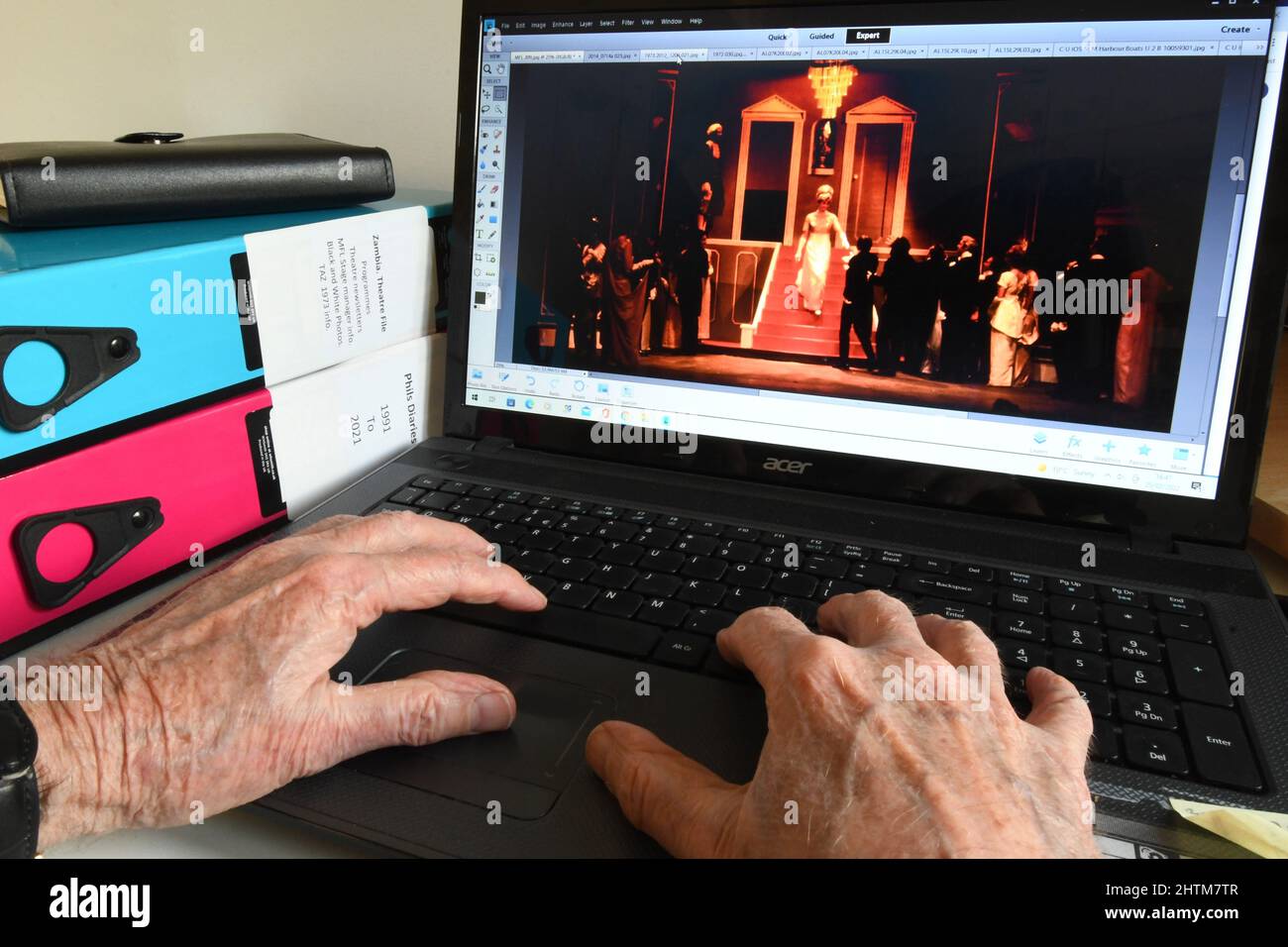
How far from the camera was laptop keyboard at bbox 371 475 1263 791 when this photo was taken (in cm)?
49

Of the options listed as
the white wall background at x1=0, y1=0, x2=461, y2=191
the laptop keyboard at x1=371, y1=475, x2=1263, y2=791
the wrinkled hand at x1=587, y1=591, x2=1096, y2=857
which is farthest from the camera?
the white wall background at x1=0, y1=0, x2=461, y2=191

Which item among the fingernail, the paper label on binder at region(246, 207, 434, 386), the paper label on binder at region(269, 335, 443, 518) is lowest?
the fingernail

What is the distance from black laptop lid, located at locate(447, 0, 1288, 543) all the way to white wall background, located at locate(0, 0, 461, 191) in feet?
0.93

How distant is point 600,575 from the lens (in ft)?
2.10

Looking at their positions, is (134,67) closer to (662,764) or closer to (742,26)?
(742,26)

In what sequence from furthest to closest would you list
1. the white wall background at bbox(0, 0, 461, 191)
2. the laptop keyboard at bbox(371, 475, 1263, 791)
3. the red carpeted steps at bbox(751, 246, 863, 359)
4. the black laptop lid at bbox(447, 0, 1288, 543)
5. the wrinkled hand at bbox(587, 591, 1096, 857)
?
the white wall background at bbox(0, 0, 461, 191), the red carpeted steps at bbox(751, 246, 863, 359), the black laptop lid at bbox(447, 0, 1288, 543), the laptop keyboard at bbox(371, 475, 1263, 791), the wrinkled hand at bbox(587, 591, 1096, 857)

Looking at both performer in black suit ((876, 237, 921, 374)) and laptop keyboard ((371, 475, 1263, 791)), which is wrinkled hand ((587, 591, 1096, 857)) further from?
performer in black suit ((876, 237, 921, 374))

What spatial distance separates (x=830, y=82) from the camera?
0.73 m

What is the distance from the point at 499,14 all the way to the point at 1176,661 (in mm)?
772

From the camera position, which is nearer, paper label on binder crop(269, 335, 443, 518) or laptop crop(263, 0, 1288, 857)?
laptop crop(263, 0, 1288, 857)

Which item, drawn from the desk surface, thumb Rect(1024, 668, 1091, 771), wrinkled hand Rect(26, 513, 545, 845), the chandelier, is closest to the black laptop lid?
the chandelier
